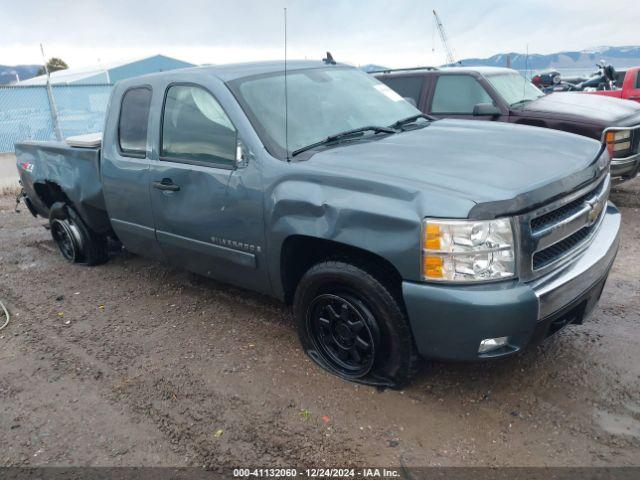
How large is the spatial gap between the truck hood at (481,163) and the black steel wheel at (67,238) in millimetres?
3405

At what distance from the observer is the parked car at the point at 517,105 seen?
630 cm

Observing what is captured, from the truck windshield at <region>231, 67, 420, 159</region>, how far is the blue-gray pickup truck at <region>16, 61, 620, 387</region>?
1cm

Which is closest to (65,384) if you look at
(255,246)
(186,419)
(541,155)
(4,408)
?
(4,408)

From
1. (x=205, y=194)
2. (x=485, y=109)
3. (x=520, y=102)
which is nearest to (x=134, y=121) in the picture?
(x=205, y=194)

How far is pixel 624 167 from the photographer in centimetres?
632

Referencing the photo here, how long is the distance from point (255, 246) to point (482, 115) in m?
4.47

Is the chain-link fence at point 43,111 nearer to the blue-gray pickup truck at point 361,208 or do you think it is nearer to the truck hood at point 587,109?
the blue-gray pickup truck at point 361,208

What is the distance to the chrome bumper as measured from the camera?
2.59 meters

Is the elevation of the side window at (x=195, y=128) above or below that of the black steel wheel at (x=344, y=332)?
above

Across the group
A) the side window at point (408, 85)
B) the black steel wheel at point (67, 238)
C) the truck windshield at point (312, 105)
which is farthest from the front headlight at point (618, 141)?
the black steel wheel at point (67, 238)

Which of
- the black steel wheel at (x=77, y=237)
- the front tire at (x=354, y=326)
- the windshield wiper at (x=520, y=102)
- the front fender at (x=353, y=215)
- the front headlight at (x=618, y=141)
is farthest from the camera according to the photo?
the windshield wiper at (x=520, y=102)

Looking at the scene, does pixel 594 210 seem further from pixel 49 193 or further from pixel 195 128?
pixel 49 193

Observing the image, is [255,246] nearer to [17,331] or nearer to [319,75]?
[319,75]

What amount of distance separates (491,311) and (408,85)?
5656 millimetres
